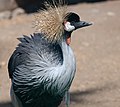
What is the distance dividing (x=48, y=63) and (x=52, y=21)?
0.32 metres

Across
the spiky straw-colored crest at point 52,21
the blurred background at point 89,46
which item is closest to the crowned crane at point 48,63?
the spiky straw-colored crest at point 52,21

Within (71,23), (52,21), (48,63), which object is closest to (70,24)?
(71,23)

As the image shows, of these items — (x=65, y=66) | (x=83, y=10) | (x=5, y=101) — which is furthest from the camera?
(x=83, y=10)

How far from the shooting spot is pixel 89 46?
7.05 meters

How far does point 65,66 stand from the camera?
383cm

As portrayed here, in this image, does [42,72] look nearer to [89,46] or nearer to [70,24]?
[70,24]

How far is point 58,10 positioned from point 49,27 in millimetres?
146

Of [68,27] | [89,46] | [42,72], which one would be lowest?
[89,46]

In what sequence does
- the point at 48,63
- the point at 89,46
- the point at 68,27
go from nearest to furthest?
the point at 68,27 → the point at 48,63 → the point at 89,46

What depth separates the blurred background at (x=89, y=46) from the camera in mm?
5430

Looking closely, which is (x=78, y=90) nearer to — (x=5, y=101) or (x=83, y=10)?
(x=5, y=101)

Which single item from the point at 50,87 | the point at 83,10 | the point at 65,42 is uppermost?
the point at 65,42

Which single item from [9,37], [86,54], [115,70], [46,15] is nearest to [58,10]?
[46,15]

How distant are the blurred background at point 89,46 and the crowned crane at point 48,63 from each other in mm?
1156
